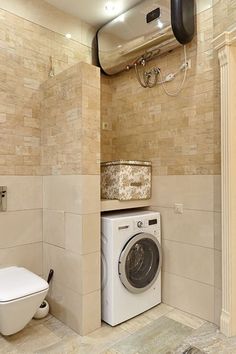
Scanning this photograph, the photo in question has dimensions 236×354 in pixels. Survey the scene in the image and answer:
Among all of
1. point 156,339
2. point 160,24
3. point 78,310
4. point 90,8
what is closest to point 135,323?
point 156,339

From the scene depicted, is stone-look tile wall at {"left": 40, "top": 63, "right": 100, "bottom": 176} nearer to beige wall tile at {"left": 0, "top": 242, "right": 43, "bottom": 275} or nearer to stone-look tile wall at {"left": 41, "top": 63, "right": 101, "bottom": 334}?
stone-look tile wall at {"left": 41, "top": 63, "right": 101, "bottom": 334}

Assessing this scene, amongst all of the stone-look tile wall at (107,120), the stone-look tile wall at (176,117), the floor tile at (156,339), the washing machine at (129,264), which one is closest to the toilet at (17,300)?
the washing machine at (129,264)

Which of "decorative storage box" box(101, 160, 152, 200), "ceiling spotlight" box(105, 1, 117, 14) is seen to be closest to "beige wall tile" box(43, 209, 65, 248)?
"decorative storage box" box(101, 160, 152, 200)

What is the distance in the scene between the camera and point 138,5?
270 centimetres

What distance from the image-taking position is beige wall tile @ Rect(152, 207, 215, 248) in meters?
2.37

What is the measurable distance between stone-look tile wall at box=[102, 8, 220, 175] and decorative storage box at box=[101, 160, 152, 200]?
208mm

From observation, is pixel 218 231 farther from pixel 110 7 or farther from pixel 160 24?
pixel 110 7

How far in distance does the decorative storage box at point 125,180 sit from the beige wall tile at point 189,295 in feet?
2.95

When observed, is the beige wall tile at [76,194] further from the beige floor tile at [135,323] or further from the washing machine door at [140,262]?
the beige floor tile at [135,323]

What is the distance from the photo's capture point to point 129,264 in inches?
95.0

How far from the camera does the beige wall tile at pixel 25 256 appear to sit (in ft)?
8.10

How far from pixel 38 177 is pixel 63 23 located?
171 cm

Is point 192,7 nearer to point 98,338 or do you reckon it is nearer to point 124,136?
point 124,136

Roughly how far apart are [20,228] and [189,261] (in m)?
1.65
